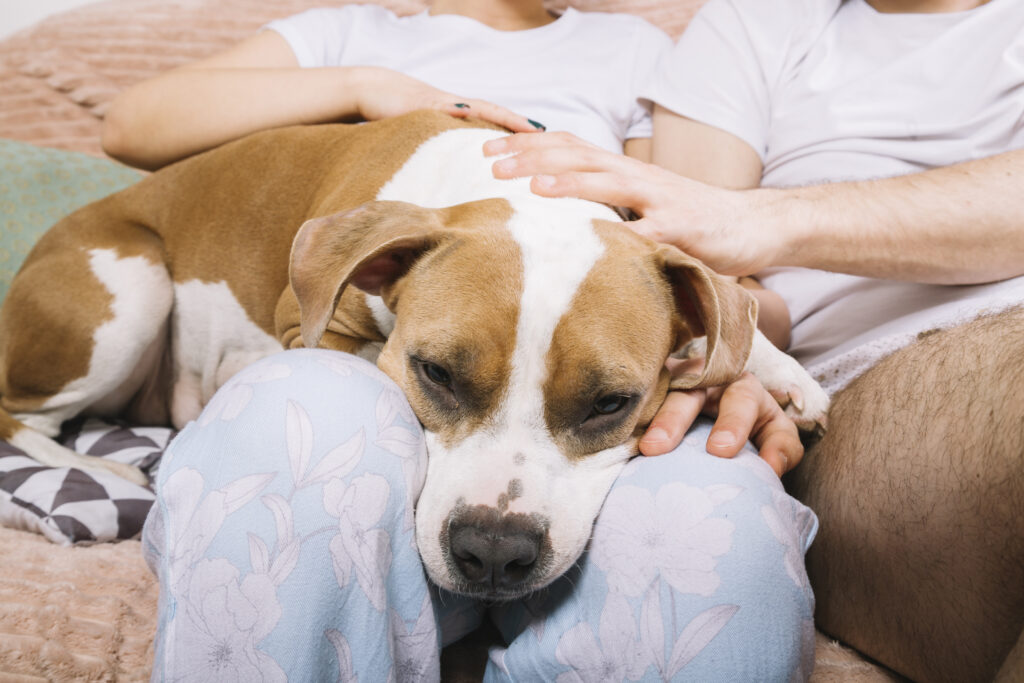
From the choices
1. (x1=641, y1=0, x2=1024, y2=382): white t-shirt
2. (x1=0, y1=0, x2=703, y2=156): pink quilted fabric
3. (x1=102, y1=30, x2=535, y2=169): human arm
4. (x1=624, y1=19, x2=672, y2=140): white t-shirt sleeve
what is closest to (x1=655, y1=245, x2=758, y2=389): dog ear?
(x1=641, y1=0, x2=1024, y2=382): white t-shirt

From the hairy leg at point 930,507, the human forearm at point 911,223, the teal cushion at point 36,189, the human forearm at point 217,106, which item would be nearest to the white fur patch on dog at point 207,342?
the human forearm at point 217,106

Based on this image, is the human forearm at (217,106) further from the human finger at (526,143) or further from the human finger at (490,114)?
the human finger at (526,143)

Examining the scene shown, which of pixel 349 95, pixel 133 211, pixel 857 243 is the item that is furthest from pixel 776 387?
pixel 133 211

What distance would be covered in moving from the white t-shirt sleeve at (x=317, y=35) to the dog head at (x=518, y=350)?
4.28 ft

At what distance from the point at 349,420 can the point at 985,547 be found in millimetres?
1123

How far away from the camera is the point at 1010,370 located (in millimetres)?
1332

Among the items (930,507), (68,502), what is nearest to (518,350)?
(930,507)

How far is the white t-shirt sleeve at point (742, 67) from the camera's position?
216 cm

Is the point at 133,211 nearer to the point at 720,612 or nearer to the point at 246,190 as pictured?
the point at 246,190

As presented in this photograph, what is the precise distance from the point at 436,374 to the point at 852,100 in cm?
152

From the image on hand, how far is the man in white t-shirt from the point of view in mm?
1310

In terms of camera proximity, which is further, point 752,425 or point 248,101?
point 248,101

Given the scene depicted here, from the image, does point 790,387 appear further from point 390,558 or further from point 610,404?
point 390,558

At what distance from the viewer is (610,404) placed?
1323mm
